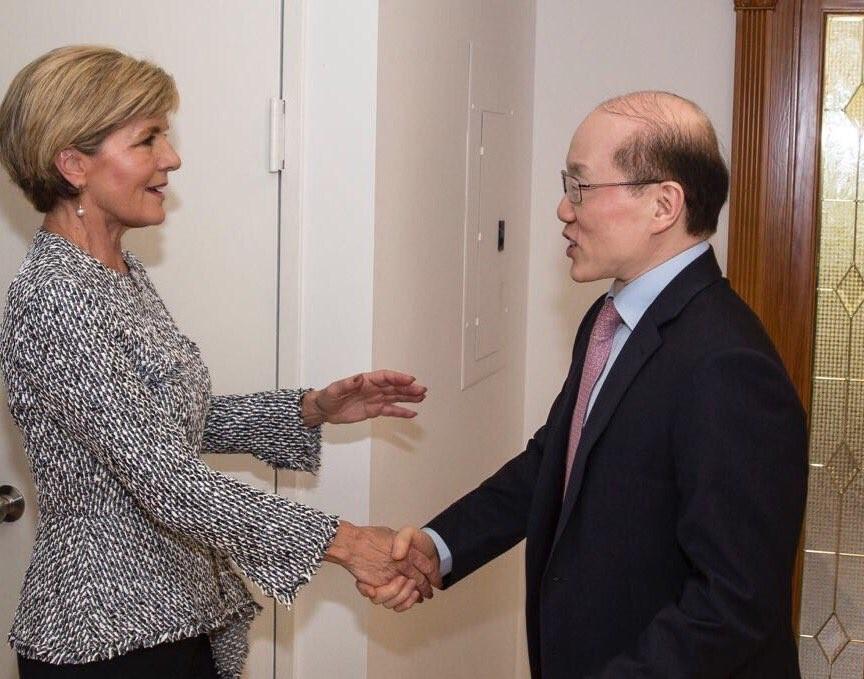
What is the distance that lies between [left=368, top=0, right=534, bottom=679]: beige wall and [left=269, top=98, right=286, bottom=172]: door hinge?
189 mm

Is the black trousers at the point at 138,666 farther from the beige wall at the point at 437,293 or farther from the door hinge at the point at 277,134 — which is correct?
the door hinge at the point at 277,134

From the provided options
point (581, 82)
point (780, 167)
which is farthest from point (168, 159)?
point (780, 167)

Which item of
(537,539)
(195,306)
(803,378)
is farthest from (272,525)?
(803,378)

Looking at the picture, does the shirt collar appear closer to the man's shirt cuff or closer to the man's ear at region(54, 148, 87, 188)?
the man's shirt cuff

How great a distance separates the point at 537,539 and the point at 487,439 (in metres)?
1.46

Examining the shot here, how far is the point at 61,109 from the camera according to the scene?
5.65 ft

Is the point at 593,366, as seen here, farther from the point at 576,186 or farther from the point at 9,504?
the point at 9,504

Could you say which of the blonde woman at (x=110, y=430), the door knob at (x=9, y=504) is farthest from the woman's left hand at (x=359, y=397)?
the door knob at (x=9, y=504)

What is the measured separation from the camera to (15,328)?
1636 mm

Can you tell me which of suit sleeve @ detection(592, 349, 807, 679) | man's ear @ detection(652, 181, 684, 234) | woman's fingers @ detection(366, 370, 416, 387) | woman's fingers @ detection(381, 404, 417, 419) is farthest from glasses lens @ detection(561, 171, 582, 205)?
woman's fingers @ detection(381, 404, 417, 419)

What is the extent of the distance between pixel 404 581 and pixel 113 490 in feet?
1.70

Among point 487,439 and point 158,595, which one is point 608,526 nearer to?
point 158,595

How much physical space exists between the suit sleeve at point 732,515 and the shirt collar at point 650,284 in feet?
0.68

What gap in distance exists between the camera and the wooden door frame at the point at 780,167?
3.34m
